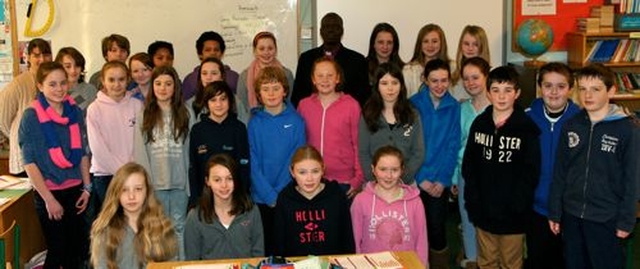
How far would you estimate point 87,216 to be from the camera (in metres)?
4.14

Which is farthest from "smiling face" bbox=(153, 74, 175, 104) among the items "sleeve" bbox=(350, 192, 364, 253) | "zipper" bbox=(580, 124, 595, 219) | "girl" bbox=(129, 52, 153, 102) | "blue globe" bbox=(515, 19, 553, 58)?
"blue globe" bbox=(515, 19, 553, 58)

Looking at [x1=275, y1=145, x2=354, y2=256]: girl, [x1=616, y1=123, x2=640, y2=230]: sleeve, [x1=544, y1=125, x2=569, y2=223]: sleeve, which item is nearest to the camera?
[x1=616, y1=123, x2=640, y2=230]: sleeve

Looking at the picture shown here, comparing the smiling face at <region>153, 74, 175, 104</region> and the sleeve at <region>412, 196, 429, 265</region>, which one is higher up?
the smiling face at <region>153, 74, 175, 104</region>

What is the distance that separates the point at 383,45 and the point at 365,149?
113 centimetres

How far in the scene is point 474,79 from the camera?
13.0 feet

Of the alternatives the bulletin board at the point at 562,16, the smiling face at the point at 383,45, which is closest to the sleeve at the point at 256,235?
the smiling face at the point at 383,45

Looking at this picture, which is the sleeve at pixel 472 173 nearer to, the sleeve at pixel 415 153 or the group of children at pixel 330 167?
the group of children at pixel 330 167

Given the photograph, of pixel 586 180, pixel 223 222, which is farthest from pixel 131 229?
pixel 586 180

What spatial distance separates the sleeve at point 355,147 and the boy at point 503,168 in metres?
0.58

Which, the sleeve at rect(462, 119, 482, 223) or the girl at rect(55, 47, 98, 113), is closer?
the sleeve at rect(462, 119, 482, 223)

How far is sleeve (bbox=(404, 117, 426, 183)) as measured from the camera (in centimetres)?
384

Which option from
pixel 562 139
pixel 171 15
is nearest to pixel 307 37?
pixel 171 15

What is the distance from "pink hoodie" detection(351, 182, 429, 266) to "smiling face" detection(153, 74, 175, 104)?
1233 mm

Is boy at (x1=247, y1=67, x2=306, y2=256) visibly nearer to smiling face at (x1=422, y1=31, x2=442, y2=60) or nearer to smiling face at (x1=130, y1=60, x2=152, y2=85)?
smiling face at (x1=130, y1=60, x2=152, y2=85)
